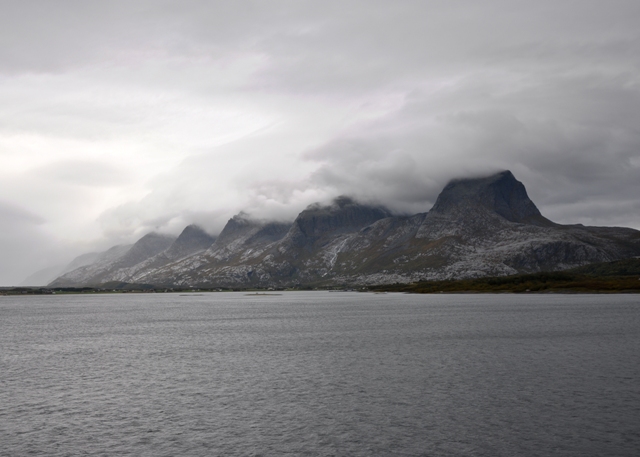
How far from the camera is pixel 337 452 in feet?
111

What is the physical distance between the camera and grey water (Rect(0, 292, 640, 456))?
3559 cm

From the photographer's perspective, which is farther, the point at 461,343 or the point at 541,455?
the point at 461,343

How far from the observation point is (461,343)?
87.9 metres

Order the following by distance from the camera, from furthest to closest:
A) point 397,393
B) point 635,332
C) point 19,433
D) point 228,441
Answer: point 635,332 → point 397,393 → point 19,433 → point 228,441

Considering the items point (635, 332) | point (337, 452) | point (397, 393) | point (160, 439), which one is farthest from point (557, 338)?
point (160, 439)

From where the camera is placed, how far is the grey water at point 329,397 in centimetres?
3559

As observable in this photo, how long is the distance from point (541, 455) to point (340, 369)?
1373 inches

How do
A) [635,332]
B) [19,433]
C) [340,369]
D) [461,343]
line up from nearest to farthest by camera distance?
[19,433], [340,369], [461,343], [635,332]

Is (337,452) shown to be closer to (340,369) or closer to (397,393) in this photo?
(397,393)

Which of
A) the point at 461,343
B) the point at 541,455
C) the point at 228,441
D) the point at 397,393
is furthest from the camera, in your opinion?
the point at 461,343

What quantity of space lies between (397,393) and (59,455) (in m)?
30.2

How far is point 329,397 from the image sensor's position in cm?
4969

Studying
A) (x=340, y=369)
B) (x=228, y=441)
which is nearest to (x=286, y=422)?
(x=228, y=441)

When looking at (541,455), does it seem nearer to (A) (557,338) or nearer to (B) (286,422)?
(B) (286,422)
